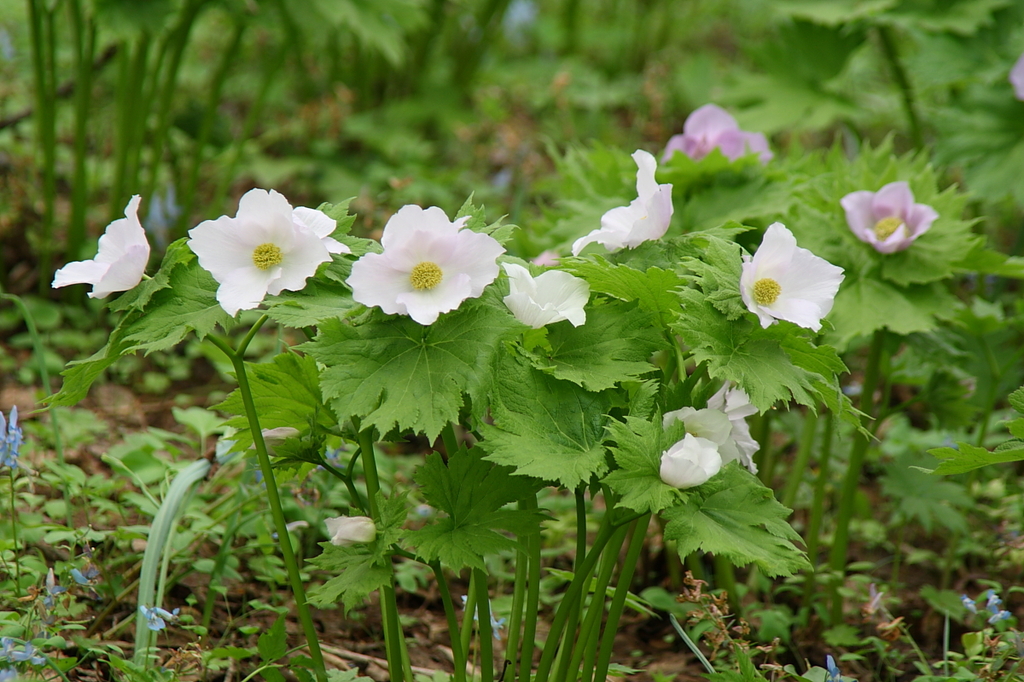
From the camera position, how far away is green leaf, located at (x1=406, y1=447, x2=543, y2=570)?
1.05 metres

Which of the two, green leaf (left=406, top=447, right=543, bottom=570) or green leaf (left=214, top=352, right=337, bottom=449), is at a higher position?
green leaf (left=214, top=352, right=337, bottom=449)

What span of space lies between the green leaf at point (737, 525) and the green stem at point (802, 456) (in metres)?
0.82

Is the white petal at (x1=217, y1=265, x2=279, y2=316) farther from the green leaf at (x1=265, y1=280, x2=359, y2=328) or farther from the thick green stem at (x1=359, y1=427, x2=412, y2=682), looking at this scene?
the thick green stem at (x1=359, y1=427, x2=412, y2=682)

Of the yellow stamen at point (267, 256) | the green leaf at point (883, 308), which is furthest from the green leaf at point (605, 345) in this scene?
the green leaf at point (883, 308)

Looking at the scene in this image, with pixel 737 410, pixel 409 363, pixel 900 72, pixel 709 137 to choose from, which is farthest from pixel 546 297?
pixel 900 72

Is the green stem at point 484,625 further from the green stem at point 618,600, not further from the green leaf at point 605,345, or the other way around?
the green leaf at point 605,345

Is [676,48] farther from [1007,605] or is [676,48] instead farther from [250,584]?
[250,584]

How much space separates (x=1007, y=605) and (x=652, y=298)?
4.42 ft

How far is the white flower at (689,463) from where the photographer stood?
1.01 m

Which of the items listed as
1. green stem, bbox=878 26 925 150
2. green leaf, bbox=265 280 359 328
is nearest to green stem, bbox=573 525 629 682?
green leaf, bbox=265 280 359 328

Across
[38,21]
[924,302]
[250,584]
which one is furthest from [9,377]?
[924,302]

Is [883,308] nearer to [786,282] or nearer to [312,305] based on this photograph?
[786,282]

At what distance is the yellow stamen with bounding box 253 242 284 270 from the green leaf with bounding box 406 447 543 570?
0.97 feet

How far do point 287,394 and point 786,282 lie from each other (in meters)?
0.66
